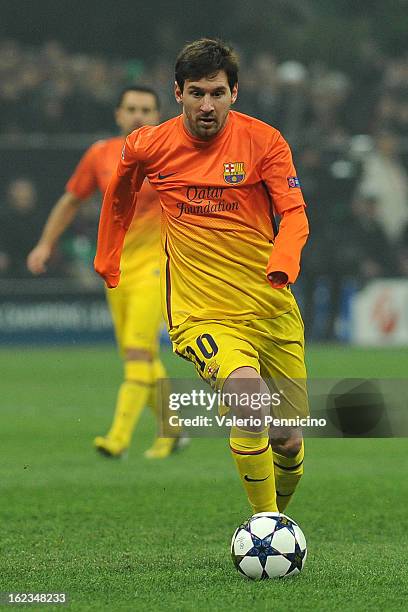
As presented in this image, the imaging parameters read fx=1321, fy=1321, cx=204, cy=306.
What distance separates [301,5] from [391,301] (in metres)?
Answer: 5.53


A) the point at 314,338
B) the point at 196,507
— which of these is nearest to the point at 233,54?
the point at 196,507

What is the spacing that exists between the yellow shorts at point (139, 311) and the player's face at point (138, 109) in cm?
99

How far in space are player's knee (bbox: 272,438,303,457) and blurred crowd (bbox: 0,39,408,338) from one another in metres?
11.6

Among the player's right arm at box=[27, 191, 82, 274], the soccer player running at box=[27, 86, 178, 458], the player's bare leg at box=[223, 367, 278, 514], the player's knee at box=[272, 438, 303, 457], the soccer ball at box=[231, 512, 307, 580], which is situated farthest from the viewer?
the soccer player running at box=[27, 86, 178, 458]

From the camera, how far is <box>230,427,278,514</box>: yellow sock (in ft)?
16.7

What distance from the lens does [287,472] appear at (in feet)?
18.4

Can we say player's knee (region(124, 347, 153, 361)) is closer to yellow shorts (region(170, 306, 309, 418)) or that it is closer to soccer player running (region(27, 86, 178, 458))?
soccer player running (region(27, 86, 178, 458))

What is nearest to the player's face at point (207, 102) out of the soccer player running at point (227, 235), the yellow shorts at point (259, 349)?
the soccer player running at point (227, 235)

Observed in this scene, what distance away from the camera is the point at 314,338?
679 inches

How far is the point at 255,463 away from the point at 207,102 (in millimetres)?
1424

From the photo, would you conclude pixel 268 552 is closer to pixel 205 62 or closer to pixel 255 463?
pixel 255 463

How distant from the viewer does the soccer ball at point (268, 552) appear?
484 centimetres

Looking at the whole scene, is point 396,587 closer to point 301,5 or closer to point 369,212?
point 369,212
